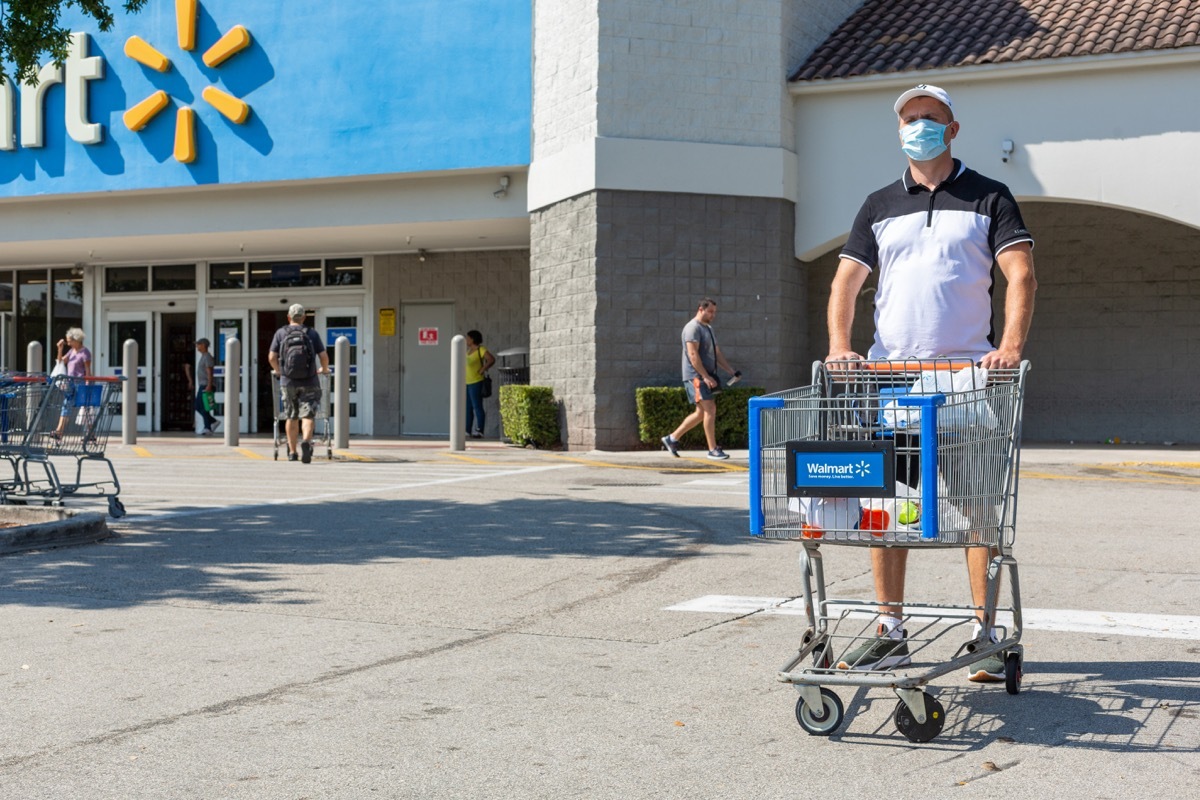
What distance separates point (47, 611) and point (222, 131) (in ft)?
56.8

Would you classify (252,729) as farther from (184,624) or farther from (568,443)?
(568,443)

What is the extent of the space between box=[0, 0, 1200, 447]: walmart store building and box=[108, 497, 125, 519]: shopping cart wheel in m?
9.20

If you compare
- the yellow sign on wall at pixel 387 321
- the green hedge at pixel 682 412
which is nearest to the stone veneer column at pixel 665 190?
the green hedge at pixel 682 412

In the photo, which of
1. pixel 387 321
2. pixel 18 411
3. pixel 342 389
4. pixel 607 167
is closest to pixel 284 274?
pixel 387 321

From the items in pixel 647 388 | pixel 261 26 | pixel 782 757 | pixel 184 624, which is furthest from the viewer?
A: pixel 261 26

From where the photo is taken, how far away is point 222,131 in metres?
22.8

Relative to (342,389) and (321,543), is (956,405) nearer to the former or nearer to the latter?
(321,543)

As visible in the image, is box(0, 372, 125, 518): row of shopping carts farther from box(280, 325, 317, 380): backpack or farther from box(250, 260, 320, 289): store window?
box(250, 260, 320, 289): store window

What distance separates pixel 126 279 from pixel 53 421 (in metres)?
18.5

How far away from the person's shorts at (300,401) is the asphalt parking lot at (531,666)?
593cm

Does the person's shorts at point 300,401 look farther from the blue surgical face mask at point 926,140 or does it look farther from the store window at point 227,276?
the blue surgical face mask at point 926,140

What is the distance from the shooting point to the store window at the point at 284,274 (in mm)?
26688

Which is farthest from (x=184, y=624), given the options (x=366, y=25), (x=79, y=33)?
(x=79, y=33)

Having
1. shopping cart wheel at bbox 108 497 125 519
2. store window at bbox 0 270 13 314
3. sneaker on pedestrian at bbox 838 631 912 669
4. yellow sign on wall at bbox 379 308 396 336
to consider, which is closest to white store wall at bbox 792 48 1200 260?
yellow sign on wall at bbox 379 308 396 336
